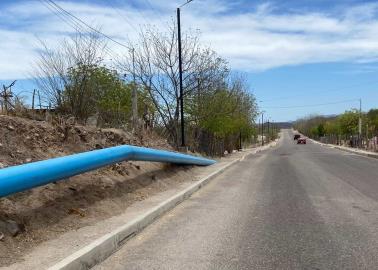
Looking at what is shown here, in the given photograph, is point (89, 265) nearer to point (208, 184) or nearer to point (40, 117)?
point (40, 117)

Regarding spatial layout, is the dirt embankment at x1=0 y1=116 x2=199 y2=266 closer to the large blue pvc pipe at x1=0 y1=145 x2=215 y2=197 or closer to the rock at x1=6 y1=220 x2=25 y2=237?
the rock at x1=6 y1=220 x2=25 y2=237

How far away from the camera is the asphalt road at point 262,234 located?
21.7 feet

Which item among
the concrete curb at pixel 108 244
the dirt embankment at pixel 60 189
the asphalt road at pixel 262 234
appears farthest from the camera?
the dirt embankment at pixel 60 189

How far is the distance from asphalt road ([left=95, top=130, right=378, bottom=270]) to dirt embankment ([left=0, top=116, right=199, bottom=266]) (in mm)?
985

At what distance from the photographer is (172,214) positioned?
1058 cm

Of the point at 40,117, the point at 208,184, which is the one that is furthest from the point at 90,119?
the point at 40,117

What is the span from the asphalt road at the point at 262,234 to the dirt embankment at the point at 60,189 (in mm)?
985

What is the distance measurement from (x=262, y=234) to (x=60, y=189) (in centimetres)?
337

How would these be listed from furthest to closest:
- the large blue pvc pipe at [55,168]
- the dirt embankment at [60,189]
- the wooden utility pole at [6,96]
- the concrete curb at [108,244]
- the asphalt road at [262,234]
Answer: the wooden utility pole at [6,96], the dirt embankment at [60,189], the asphalt road at [262,234], the large blue pvc pipe at [55,168], the concrete curb at [108,244]

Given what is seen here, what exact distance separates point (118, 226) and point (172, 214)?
8.26 ft

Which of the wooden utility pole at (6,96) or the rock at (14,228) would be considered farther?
the wooden utility pole at (6,96)

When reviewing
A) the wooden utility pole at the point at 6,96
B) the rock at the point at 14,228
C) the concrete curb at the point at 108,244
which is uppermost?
the wooden utility pole at the point at 6,96

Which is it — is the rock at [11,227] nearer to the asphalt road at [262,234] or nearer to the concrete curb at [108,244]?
the concrete curb at [108,244]

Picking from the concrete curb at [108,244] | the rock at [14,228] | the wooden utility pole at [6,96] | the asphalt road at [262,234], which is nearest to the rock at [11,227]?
the rock at [14,228]
